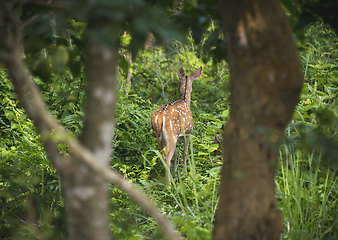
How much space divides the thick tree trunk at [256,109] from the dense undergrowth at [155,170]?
0.44ft

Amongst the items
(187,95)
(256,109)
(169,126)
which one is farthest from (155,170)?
(256,109)

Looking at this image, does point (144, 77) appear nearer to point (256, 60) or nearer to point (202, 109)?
point (202, 109)

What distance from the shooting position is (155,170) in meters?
4.14

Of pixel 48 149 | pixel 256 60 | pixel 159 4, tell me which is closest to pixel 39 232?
pixel 48 149

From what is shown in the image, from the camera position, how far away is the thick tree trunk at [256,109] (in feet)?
3.97

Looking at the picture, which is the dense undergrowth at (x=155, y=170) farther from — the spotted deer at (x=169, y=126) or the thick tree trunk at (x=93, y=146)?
the thick tree trunk at (x=93, y=146)

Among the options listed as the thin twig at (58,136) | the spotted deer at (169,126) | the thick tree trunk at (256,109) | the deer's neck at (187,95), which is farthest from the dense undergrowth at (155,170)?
the thin twig at (58,136)

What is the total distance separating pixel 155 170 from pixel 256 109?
305 cm

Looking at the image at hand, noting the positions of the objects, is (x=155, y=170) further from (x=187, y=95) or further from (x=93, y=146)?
(x=93, y=146)

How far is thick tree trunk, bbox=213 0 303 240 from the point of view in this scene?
3.97 feet

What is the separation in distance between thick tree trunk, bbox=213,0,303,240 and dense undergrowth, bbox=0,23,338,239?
0.44 ft

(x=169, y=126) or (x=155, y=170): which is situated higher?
(x=169, y=126)

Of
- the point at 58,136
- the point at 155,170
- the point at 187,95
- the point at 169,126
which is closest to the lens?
the point at 58,136

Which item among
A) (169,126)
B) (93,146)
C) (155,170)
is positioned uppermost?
(169,126)
